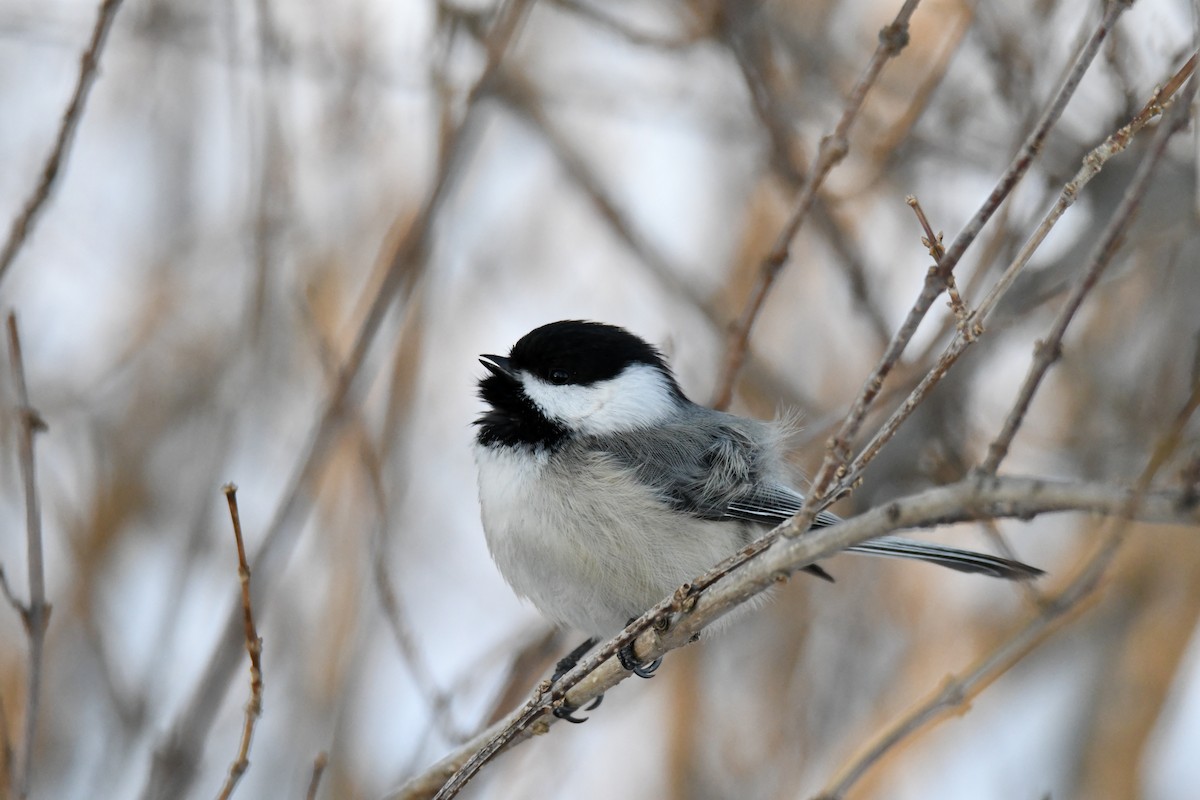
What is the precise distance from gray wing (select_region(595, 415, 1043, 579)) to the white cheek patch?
60mm

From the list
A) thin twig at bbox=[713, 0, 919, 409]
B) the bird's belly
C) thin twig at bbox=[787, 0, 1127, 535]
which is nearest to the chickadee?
the bird's belly

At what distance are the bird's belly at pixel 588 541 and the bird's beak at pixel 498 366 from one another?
0.22 m

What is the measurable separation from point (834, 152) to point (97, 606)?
9.45 ft

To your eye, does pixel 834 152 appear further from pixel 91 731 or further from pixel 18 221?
pixel 91 731

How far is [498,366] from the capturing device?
8.93 ft

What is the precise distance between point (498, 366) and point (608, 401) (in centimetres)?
29

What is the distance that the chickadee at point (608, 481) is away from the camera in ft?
8.07

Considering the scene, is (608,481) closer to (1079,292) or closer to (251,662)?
(251,662)

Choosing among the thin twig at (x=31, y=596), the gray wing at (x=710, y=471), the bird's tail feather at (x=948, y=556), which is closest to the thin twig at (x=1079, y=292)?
the bird's tail feather at (x=948, y=556)

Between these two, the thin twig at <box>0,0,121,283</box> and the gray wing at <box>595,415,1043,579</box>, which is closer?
the thin twig at <box>0,0,121,283</box>

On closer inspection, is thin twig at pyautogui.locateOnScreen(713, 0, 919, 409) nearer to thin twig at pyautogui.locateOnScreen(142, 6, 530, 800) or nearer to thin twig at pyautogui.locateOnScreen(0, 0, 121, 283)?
thin twig at pyautogui.locateOnScreen(142, 6, 530, 800)

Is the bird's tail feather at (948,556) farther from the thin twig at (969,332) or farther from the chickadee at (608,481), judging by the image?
the thin twig at (969,332)

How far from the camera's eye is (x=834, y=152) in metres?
2.07

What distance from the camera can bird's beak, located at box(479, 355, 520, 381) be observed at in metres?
2.71
